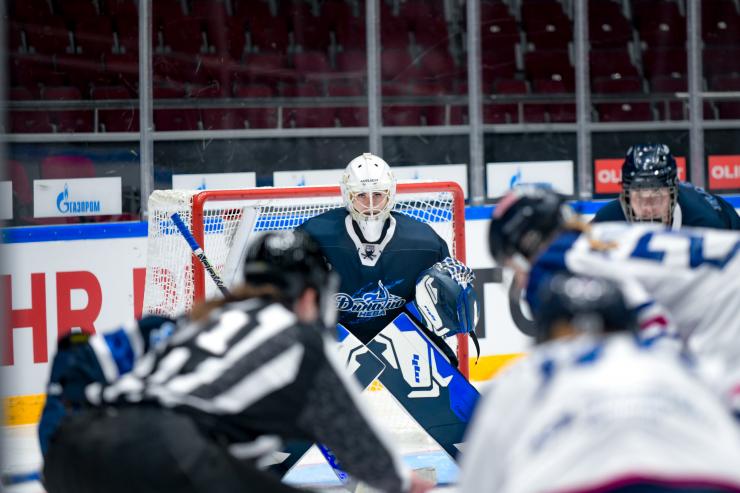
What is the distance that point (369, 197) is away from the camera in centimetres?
370

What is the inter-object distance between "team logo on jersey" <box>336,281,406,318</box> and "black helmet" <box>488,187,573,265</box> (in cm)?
171

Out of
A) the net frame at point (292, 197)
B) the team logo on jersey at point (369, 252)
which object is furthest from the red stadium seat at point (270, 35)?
the team logo on jersey at point (369, 252)

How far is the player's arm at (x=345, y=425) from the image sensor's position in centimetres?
182

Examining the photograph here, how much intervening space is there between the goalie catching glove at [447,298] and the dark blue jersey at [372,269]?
0.30 feet

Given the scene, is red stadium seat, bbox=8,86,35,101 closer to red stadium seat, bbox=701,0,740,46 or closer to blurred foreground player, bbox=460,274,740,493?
red stadium seat, bbox=701,0,740,46

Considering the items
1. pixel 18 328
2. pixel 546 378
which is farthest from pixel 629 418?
pixel 18 328

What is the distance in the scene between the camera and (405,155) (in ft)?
18.9

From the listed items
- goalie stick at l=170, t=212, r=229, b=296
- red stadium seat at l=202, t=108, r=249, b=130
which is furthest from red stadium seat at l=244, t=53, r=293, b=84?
goalie stick at l=170, t=212, r=229, b=296

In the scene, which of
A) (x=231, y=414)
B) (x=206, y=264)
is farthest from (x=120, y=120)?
(x=231, y=414)

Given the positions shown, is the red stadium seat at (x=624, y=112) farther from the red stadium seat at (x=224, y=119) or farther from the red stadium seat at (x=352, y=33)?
the red stadium seat at (x=224, y=119)

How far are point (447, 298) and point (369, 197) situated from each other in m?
0.43

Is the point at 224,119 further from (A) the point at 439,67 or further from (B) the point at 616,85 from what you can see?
(B) the point at 616,85

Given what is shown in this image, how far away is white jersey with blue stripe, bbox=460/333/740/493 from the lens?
137cm

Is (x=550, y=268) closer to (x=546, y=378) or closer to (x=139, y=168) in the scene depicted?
(x=546, y=378)
